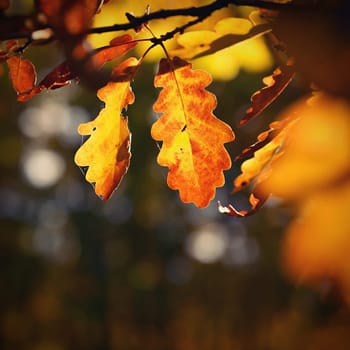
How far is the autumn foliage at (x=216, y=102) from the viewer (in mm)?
693

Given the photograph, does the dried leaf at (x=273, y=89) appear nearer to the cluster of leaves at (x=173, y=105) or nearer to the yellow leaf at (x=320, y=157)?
the cluster of leaves at (x=173, y=105)

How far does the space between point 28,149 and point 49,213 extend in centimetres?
330

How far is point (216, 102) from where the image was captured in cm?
101

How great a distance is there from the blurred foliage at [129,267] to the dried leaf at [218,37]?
27.3 ft

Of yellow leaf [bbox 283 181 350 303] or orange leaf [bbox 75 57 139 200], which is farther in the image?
orange leaf [bbox 75 57 139 200]

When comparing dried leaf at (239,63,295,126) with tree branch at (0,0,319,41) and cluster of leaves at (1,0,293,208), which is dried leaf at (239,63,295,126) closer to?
cluster of leaves at (1,0,293,208)

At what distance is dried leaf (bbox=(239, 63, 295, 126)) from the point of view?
94 centimetres

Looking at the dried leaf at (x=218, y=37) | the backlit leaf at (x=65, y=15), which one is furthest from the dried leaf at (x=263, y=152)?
the backlit leaf at (x=65, y=15)

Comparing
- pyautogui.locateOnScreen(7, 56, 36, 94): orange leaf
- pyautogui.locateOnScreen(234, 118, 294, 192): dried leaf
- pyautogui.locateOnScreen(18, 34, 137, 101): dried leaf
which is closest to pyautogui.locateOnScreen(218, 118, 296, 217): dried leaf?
pyautogui.locateOnScreen(234, 118, 294, 192): dried leaf

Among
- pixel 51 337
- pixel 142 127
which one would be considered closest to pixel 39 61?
pixel 142 127

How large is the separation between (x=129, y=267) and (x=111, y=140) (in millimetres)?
12787

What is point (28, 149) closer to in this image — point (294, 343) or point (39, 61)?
point (39, 61)

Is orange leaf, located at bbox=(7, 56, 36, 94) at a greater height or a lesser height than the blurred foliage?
greater

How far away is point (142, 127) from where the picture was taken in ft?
30.8
